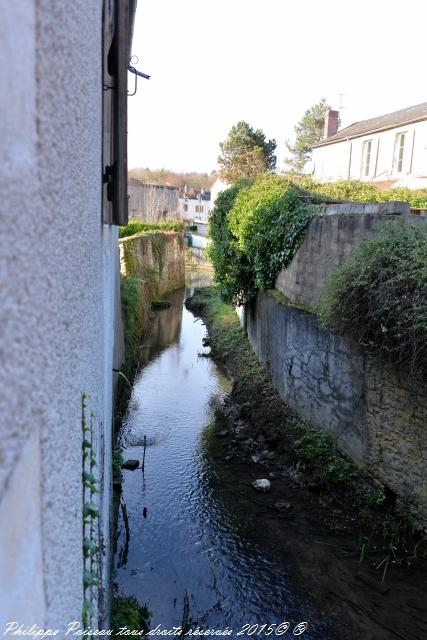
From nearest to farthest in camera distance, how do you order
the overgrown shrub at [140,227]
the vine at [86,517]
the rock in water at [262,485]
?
1. the vine at [86,517]
2. the rock in water at [262,485]
3. the overgrown shrub at [140,227]

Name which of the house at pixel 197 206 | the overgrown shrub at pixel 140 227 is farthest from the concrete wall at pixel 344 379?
the house at pixel 197 206

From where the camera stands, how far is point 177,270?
27.5 m

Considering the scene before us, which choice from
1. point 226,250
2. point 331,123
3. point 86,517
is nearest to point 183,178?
point 331,123

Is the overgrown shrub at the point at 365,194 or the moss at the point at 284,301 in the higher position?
the overgrown shrub at the point at 365,194

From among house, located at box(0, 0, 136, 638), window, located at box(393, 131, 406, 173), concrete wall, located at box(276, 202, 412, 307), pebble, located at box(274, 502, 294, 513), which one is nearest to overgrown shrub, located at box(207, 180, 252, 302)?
concrete wall, located at box(276, 202, 412, 307)

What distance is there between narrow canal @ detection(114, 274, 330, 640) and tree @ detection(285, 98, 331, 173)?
38742 mm

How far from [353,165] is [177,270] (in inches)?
429

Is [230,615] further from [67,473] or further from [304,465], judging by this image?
[67,473]

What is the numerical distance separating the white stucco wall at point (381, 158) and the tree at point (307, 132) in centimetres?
1902

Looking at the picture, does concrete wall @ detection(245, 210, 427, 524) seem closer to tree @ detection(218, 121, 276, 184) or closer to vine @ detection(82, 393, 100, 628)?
vine @ detection(82, 393, 100, 628)

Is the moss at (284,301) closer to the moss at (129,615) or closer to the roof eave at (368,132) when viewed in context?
the moss at (129,615)

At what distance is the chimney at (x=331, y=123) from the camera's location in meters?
27.5

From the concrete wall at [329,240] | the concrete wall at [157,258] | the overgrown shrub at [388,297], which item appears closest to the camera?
the overgrown shrub at [388,297]

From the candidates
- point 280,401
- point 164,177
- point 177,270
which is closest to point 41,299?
point 280,401
